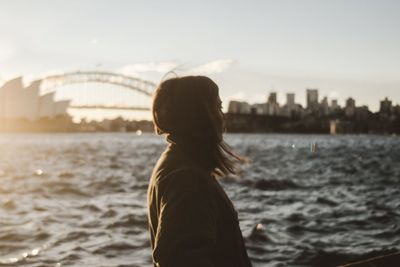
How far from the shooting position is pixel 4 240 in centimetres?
1106

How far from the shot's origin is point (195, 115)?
232cm

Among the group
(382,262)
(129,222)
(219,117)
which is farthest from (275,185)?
(219,117)

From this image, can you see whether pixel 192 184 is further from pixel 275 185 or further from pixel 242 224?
pixel 275 185

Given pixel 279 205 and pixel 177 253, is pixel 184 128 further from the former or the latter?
pixel 279 205

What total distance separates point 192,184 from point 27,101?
533 ft

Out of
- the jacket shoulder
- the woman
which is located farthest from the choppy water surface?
the jacket shoulder

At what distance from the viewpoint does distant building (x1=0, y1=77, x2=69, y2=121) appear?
14738 cm

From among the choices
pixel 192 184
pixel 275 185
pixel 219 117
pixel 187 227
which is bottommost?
pixel 275 185

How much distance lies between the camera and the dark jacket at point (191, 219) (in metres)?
2.03

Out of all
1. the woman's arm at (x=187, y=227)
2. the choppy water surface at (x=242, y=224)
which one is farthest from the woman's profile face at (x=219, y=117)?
the choppy water surface at (x=242, y=224)

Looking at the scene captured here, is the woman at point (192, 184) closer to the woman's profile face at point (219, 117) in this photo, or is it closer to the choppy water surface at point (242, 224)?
the woman's profile face at point (219, 117)

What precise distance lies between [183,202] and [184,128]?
1.31 ft

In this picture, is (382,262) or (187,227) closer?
(187,227)

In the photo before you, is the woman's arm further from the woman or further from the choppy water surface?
the choppy water surface
